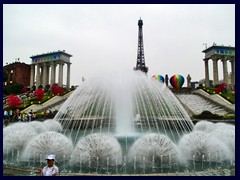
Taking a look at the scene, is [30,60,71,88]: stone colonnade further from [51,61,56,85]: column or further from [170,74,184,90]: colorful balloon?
[170,74,184,90]: colorful balloon

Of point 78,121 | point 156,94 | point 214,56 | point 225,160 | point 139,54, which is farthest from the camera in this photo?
point 139,54

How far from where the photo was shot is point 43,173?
4.45 metres

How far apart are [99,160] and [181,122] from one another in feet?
42.1

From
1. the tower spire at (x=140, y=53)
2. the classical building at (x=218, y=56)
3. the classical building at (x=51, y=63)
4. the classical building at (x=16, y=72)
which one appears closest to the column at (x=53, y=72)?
the classical building at (x=51, y=63)

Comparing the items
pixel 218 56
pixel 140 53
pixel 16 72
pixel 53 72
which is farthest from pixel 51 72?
pixel 218 56

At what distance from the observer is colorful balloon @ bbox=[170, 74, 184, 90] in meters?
51.5

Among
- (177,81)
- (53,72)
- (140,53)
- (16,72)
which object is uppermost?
(140,53)

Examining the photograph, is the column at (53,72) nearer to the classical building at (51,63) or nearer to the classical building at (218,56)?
the classical building at (51,63)

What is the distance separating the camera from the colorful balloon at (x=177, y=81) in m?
51.5

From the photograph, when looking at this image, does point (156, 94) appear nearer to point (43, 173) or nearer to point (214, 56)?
point (43, 173)

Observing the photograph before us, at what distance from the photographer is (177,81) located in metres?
51.7

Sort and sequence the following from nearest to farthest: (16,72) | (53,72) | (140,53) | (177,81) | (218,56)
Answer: (177,81), (218,56), (53,72), (16,72), (140,53)

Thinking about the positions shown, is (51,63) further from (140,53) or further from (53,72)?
(140,53)

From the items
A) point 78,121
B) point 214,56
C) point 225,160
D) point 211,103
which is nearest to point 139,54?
point 214,56
